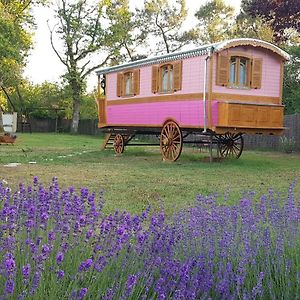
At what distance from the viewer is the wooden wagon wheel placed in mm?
17719

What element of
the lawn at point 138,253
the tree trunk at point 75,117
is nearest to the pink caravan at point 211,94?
the lawn at point 138,253

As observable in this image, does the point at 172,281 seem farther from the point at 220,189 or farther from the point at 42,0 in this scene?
the point at 42,0

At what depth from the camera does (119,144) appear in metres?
17.8

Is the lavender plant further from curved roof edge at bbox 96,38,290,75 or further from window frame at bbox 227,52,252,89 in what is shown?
window frame at bbox 227,52,252,89

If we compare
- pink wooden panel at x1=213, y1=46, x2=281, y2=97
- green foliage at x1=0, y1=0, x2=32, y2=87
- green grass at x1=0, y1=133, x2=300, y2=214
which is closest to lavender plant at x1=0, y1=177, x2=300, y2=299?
green grass at x1=0, y1=133, x2=300, y2=214

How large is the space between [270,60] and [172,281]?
42.7ft

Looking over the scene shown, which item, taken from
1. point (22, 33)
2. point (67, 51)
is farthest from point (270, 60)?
point (67, 51)

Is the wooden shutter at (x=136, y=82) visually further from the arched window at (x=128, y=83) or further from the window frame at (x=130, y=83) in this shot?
the arched window at (x=128, y=83)

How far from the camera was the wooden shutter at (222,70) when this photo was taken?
1353cm

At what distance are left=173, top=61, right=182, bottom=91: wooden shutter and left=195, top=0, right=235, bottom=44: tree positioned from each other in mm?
28116

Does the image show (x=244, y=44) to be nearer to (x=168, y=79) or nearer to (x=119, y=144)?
(x=168, y=79)

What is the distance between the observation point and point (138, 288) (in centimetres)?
253

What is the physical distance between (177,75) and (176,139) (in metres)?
1.83

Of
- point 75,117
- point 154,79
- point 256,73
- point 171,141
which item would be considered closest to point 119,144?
point 154,79
